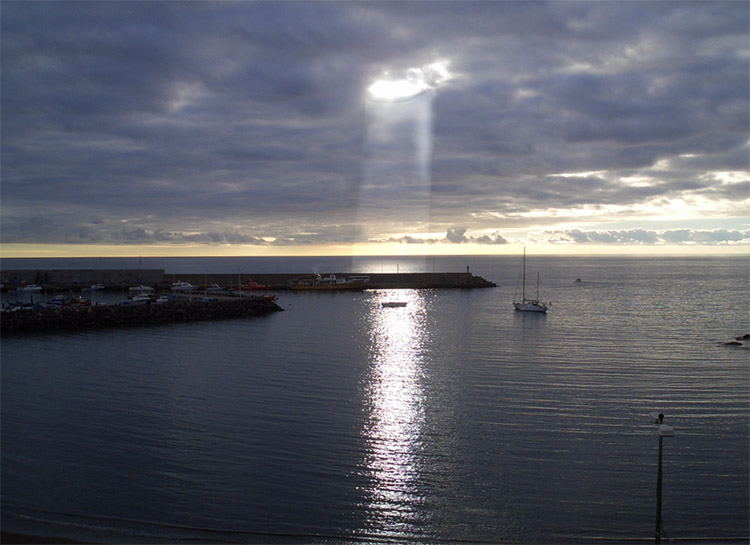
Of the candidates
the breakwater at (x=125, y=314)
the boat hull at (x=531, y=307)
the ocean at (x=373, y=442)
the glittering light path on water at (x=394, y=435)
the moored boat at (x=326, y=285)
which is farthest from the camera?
the moored boat at (x=326, y=285)

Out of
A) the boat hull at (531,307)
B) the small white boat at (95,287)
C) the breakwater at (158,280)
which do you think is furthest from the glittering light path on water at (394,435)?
the small white boat at (95,287)

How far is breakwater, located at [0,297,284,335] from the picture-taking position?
4038cm

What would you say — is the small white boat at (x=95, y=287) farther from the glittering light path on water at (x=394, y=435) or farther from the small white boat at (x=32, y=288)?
the glittering light path on water at (x=394, y=435)

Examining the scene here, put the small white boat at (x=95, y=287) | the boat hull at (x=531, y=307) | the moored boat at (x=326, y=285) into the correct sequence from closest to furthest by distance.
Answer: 1. the boat hull at (x=531, y=307)
2. the small white boat at (x=95, y=287)
3. the moored boat at (x=326, y=285)

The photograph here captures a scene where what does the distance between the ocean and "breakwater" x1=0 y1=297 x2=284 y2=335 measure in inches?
311

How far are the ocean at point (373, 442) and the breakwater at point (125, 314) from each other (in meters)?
7.89

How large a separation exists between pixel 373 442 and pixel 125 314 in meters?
35.7

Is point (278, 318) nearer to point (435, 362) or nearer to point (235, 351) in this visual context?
point (235, 351)

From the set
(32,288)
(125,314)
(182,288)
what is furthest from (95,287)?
(125,314)

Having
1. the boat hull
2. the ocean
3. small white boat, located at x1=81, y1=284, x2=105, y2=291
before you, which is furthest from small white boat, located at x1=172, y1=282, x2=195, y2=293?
the boat hull

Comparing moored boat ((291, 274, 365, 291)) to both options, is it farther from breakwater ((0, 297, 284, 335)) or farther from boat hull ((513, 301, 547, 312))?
boat hull ((513, 301, 547, 312))

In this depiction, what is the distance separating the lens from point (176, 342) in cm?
3572

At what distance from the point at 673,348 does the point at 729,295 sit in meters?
49.1

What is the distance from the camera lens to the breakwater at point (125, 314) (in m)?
40.4
